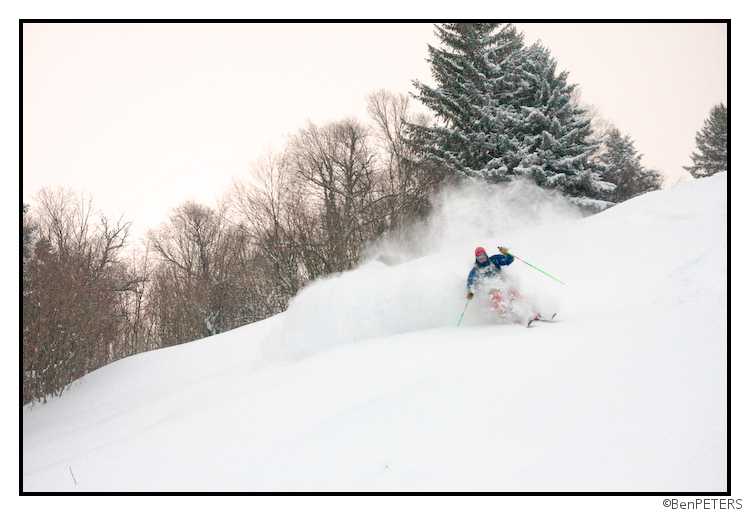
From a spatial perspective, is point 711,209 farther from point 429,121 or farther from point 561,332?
point 429,121

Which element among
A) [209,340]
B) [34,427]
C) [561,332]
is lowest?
[34,427]

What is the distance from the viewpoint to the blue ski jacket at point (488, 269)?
707 centimetres

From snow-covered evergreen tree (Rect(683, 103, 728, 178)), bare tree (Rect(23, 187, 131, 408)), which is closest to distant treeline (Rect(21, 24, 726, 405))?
bare tree (Rect(23, 187, 131, 408))

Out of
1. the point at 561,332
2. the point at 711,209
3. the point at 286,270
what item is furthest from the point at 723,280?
the point at 286,270

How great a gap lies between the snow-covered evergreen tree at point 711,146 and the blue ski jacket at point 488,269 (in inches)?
1215

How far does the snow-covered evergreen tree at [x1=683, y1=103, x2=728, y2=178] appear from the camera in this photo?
3004 centimetres

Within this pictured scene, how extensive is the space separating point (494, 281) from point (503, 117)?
14.2 m

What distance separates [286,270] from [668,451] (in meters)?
22.2

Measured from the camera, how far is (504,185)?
18.3 metres

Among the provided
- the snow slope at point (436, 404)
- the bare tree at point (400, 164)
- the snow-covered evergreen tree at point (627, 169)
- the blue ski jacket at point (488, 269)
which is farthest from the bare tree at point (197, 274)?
the snow-covered evergreen tree at point (627, 169)

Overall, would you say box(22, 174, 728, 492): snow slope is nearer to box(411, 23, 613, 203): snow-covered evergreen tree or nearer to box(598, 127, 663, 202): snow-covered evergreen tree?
box(411, 23, 613, 203): snow-covered evergreen tree

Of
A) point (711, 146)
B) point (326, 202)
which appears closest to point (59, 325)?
point (326, 202)

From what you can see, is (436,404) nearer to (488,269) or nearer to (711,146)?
(488,269)

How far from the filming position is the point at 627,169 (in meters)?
26.1
